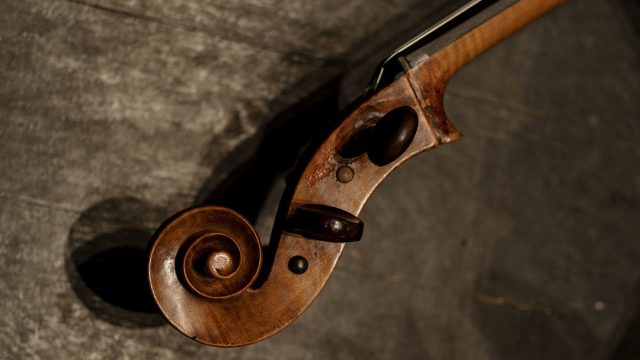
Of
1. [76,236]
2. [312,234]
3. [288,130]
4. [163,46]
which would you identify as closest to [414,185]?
[288,130]

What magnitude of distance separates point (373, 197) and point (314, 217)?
559mm

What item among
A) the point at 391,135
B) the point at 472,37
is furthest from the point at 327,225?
the point at 472,37

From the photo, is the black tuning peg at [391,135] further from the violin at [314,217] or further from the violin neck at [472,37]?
the violin neck at [472,37]

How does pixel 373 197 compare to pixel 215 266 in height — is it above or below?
below

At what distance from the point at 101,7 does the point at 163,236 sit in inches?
27.6

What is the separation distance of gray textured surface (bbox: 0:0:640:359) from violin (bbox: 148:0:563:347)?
15.0 inches

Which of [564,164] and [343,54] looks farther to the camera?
[564,164]

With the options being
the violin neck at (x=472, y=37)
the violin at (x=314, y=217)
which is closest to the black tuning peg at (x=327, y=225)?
the violin at (x=314, y=217)

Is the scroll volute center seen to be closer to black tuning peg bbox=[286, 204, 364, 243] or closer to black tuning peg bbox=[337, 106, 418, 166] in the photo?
black tuning peg bbox=[286, 204, 364, 243]

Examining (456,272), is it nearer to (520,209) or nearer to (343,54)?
(520,209)

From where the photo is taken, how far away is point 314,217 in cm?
107

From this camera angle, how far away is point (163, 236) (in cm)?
108

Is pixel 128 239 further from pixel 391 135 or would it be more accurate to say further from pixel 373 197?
pixel 391 135

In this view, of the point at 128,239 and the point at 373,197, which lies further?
the point at 373,197
